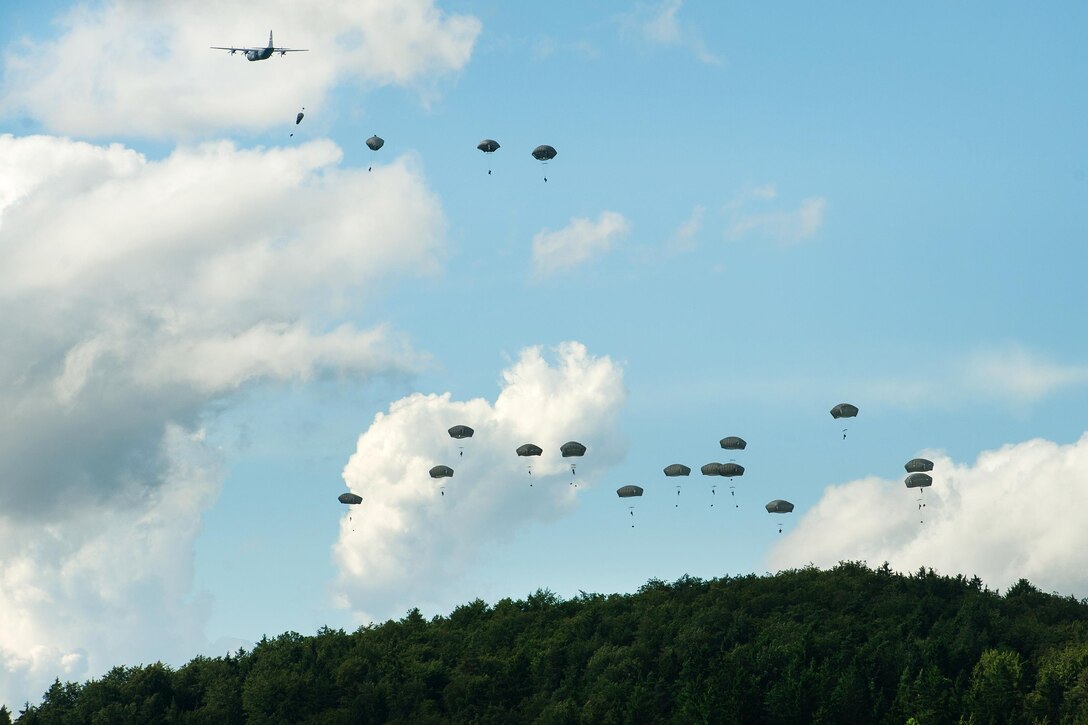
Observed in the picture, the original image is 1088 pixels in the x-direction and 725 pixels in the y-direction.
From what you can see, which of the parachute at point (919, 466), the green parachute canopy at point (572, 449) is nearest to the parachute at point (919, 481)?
the parachute at point (919, 466)

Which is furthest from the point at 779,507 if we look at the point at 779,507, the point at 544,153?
the point at 544,153

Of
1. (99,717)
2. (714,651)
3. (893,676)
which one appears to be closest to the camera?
(893,676)

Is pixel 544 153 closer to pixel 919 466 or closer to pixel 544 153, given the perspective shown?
pixel 544 153

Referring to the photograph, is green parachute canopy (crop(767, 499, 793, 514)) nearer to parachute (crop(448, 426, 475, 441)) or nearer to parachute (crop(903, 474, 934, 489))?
parachute (crop(903, 474, 934, 489))

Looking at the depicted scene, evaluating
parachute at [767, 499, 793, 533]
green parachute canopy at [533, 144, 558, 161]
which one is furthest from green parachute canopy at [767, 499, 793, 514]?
green parachute canopy at [533, 144, 558, 161]

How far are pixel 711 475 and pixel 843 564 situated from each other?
27945 millimetres

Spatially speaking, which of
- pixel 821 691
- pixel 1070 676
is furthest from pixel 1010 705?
pixel 821 691

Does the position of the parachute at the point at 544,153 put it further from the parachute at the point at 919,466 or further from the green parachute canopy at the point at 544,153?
the parachute at the point at 919,466

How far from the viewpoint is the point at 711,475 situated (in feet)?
423

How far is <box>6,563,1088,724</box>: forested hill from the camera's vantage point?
114312 mm

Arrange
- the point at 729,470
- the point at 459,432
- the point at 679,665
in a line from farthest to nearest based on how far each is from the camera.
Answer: the point at 459,432, the point at 729,470, the point at 679,665

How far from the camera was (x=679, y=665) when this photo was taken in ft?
414

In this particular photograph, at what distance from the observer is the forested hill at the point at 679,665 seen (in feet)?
375

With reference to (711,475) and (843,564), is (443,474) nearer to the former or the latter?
(711,475)
